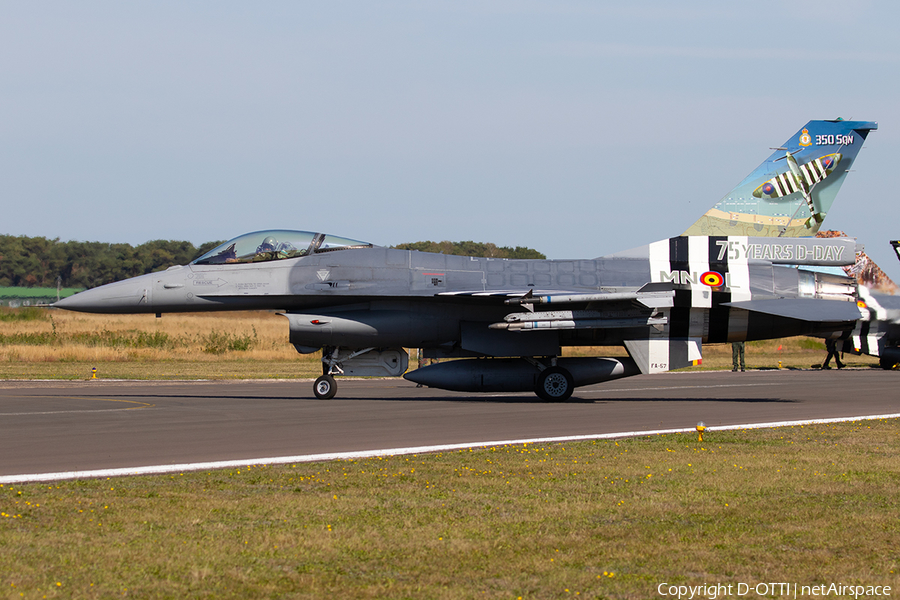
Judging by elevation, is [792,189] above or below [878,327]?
above

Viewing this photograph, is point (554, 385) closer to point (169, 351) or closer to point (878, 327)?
point (878, 327)

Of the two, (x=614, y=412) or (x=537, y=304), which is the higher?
(x=537, y=304)

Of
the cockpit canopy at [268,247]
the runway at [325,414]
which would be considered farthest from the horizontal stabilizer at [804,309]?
the cockpit canopy at [268,247]

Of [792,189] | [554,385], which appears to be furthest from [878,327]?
[554,385]

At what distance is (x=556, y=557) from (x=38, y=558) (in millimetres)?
3464

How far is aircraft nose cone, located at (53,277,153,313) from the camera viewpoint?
65.6 feet

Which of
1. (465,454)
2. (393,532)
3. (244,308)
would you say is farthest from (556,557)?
(244,308)

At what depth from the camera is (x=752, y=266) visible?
20406 mm

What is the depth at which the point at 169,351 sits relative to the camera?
4219cm

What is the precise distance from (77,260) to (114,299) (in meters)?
89.3

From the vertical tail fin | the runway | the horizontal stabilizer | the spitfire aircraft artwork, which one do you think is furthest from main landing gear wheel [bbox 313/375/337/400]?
the spitfire aircraft artwork

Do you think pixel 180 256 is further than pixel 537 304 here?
Yes

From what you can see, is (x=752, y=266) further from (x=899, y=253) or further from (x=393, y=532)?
(x=899, y=253)

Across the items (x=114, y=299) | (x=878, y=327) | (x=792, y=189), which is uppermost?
(x=792, y=189)
